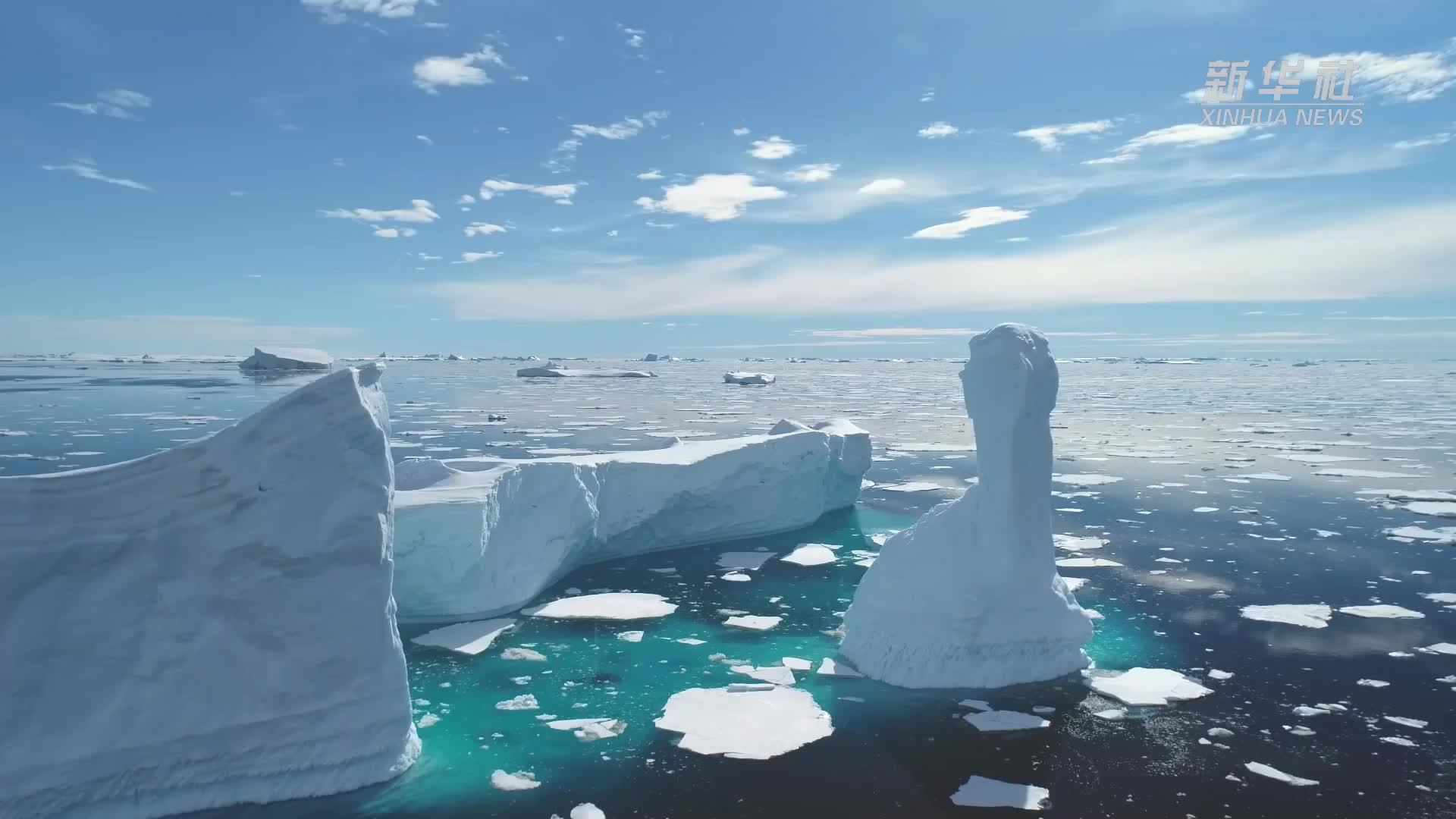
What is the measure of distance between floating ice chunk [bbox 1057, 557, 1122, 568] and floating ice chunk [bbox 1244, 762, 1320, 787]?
17.7 ft

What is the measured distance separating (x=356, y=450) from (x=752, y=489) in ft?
26.1

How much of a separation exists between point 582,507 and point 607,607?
159cm

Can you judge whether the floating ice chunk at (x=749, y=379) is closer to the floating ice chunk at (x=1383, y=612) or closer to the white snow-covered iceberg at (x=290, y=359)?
the white snow-covered iceberg at (x=290, y=359)

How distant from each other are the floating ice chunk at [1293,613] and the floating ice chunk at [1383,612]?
0.21 metres

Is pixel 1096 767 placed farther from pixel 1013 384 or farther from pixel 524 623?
pixel 524 623

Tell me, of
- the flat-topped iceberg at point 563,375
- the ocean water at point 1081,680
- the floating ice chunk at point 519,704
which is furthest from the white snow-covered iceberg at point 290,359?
the floating ice chunk at point 519,704

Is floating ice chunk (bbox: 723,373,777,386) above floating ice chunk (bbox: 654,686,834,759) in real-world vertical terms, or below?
below

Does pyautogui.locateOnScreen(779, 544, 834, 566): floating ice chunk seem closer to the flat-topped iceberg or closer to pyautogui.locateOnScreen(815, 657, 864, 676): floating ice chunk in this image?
pyautogui.locateOnScreen(815, 657, 864, 676): floating ice chunk

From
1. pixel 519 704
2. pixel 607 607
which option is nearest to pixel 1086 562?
pixel 607 607

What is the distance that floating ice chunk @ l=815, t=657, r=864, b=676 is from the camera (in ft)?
23.8

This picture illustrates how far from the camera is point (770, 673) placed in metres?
7.29

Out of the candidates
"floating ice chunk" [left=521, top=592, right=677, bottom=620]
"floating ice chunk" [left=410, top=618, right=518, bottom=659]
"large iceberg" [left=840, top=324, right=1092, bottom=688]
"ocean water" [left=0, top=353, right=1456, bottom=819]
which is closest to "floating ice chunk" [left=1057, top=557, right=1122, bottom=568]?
"ocean water" [left=0, top=353, right=1456, bottom=819]

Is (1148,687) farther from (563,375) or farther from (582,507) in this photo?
(563,375)

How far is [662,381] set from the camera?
66562mm
